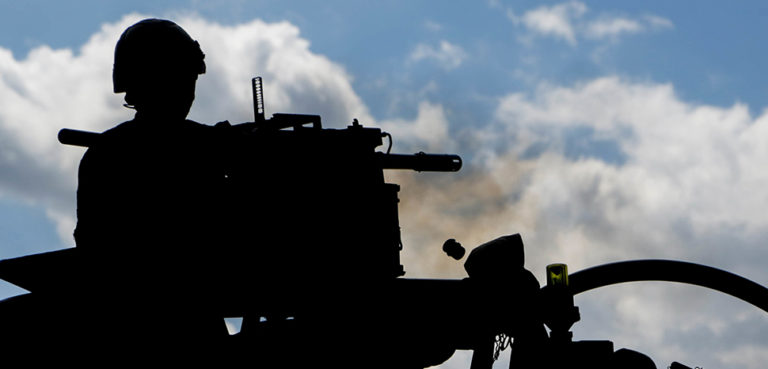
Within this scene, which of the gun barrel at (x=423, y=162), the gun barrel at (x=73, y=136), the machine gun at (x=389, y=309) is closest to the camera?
the machine gun at (x=389, y=309)

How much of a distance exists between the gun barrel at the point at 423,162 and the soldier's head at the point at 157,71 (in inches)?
167

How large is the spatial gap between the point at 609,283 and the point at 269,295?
2.75m

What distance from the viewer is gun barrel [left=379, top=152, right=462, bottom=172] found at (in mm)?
9503

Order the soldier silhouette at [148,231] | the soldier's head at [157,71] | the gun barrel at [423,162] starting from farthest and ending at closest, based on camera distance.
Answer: the gun barrel at [423,162] < the soldier's head at [157,71] < the soldier silhouette at [148,231]

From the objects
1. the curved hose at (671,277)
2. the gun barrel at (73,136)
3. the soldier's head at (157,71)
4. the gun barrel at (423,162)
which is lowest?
the curved hose at (671,277)

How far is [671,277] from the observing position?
8.10 metres

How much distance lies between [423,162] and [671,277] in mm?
3136

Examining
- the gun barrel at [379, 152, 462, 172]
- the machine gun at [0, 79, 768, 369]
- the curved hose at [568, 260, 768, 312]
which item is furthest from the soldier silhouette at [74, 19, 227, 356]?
the gun barrel at [379, 152, 462, 172]

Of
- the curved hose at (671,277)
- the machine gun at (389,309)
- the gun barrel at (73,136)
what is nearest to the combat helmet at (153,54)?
the machine gun at (389,309)

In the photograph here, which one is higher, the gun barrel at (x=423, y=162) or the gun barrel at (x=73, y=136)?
the gun barrel at (x=423, y=162)

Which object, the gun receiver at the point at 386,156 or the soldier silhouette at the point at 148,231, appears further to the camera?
the gun receiver at the point at 386,156

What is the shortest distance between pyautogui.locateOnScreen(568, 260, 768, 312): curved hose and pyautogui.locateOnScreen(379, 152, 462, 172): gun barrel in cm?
256

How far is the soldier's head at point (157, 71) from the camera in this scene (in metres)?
4.90

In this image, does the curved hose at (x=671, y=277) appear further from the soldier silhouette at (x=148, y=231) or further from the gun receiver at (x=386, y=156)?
the soldier silhouette at (x=148, y=231)
